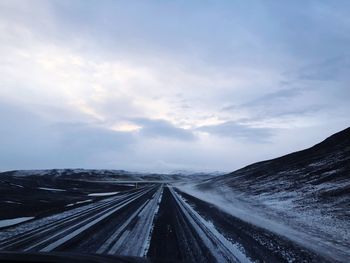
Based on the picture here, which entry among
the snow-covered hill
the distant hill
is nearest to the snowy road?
the snow-covered hill

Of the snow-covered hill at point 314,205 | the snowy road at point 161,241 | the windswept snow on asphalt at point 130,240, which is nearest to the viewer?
the snowy road at point 161,241

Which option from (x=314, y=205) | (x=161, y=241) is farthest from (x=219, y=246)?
(x=314, y=205)

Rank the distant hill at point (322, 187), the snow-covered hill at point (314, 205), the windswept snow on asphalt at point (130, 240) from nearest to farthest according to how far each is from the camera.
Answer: the windswept snow on asphalt at point (130, 240) → the snow-covered hill at point (314, 205) → the distant hill at point (322, 187)

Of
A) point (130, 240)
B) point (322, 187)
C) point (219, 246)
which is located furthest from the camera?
point (322, 187)

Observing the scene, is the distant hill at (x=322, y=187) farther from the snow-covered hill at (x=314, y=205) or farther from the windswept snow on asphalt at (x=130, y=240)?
the windswept snow on asphalt at (x=130, y=240)

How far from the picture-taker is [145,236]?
11.8 m

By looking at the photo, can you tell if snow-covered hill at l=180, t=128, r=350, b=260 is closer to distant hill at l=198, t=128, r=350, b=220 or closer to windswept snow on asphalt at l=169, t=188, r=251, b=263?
distant hill at l=198, t=128, r=350, b=220

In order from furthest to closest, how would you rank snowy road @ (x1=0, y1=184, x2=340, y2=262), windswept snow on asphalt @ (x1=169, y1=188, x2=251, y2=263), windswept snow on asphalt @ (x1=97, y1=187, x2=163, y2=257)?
1. windswept snow on asphalt @ (x1=97, y1=187, x2=163, y2=257)
2. snowy road @ (x1=0, y1=184, x2=340, y2=262)
3. windswept snow on asphalt @ (x1=169, y1=188, x2=251, y2=263)

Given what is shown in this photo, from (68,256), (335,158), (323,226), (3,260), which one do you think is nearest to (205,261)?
(68,256)

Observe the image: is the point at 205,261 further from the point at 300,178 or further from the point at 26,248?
the point at 300,178

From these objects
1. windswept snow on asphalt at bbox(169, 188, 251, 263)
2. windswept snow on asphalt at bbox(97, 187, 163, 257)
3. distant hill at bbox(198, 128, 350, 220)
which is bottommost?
windswept snow on asphalt at bbox(169, 188, 251, 263)

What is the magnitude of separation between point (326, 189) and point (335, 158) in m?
18.0

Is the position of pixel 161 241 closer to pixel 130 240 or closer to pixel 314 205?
pixel 130 240

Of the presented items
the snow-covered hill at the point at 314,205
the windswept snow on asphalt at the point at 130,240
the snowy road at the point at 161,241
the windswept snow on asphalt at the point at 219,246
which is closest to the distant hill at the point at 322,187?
the snow-covered hill at the point at 314,205
